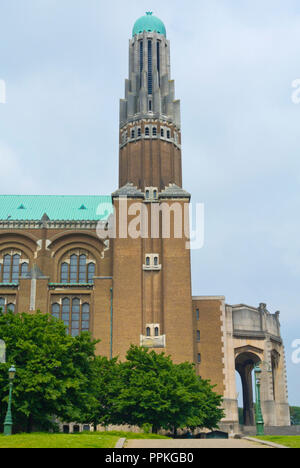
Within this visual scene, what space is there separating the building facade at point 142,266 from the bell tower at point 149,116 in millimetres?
135

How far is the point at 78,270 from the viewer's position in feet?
214

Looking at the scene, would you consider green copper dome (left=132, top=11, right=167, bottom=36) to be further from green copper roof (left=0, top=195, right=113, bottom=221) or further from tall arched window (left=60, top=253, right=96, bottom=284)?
tall arched window (left=60, top=253, right=96, bottom=284)

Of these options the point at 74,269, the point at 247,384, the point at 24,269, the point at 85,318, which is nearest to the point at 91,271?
the point at 74,269

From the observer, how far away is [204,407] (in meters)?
50.2

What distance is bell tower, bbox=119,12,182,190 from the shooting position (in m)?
65.5

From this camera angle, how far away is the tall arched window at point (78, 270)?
6494 cm

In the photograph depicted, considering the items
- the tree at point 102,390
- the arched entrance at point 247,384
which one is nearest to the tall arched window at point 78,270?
the tree at point 102,390

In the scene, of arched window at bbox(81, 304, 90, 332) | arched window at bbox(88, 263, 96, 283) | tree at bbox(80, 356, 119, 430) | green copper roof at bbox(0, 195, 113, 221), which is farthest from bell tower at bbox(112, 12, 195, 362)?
tree at bbox(80, 356, 119, 430)

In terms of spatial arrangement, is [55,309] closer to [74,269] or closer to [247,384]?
[74,269]

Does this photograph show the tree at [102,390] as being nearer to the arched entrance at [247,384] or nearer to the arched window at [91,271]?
the arched window at [91,271]

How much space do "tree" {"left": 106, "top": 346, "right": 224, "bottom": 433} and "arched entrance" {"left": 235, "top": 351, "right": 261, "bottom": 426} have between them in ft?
77.8
